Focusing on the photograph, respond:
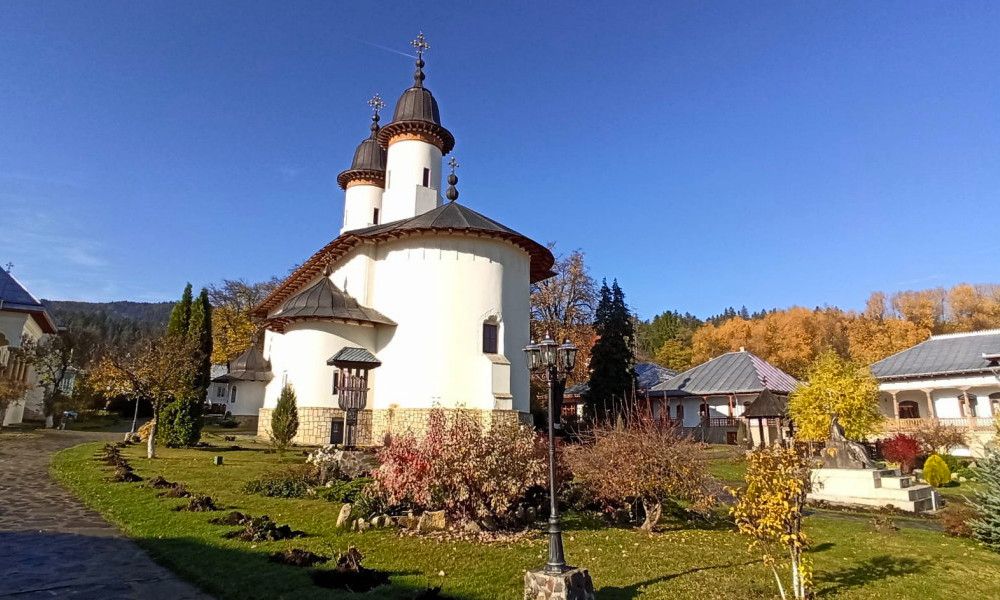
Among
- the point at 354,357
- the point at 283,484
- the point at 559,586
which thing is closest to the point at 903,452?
the point at 559,586

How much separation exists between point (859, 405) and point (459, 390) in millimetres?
12605

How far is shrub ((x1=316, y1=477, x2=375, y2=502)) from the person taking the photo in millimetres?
10914

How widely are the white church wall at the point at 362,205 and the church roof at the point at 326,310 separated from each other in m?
8.42

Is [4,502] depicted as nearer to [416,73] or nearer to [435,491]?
[435,491]

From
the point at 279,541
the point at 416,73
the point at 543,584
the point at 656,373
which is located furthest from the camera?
the point at 656,373

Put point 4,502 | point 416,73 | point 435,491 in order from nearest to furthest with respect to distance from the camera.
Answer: point 435,491 → point 4,502 → point 416,73

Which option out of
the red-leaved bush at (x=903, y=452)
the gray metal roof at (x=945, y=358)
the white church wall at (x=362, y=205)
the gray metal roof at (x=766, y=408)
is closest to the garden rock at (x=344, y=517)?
the red-leaved bush at (x=903, y=452)

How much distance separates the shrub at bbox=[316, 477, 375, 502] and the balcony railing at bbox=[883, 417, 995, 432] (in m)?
26.1

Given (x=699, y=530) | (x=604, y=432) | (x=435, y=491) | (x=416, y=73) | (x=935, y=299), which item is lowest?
(x=699, y=530)

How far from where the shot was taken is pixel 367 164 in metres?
30.3

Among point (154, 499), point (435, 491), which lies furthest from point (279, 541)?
point (154, 499)

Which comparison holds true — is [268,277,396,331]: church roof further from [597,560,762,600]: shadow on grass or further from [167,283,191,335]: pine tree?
[597,560,762,600]: shadow on grass

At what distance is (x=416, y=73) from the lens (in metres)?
28.2

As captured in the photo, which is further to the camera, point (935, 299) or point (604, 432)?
point (935, 299)
